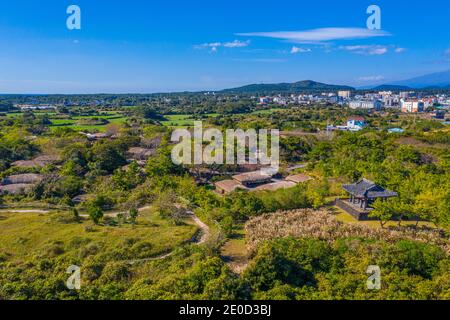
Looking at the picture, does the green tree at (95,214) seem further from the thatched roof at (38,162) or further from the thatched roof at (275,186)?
the thatched roof at (38,162)

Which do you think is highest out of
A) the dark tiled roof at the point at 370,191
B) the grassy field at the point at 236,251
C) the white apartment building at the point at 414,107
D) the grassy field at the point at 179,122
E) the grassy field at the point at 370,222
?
the white apartment building at the point at 414,107

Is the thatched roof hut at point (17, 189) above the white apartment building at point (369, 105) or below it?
below

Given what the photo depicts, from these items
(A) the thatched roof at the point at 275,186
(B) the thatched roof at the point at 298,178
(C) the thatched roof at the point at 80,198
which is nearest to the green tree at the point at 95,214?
(C) the thatched roof at the point at 80,198

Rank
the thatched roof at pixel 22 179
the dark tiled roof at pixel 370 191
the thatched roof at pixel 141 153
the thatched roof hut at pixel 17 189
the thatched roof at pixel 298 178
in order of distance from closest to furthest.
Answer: the dark tiled roof at pixel 370 191 → the thatched roof hut at pixel 17 189 → the thatched roof at pixel 22 179 → the thatched roof at pixel 298 178 → the thatched roof at pixel 141 153

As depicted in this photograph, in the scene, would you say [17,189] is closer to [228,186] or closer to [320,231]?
[228,186]

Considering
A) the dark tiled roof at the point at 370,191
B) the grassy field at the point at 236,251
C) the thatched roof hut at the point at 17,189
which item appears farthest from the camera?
the thatched roof hut at the point at 17,189

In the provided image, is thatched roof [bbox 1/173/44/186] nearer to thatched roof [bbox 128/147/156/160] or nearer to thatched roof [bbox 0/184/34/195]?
thatched roof [bbox 0/184/34/195]
